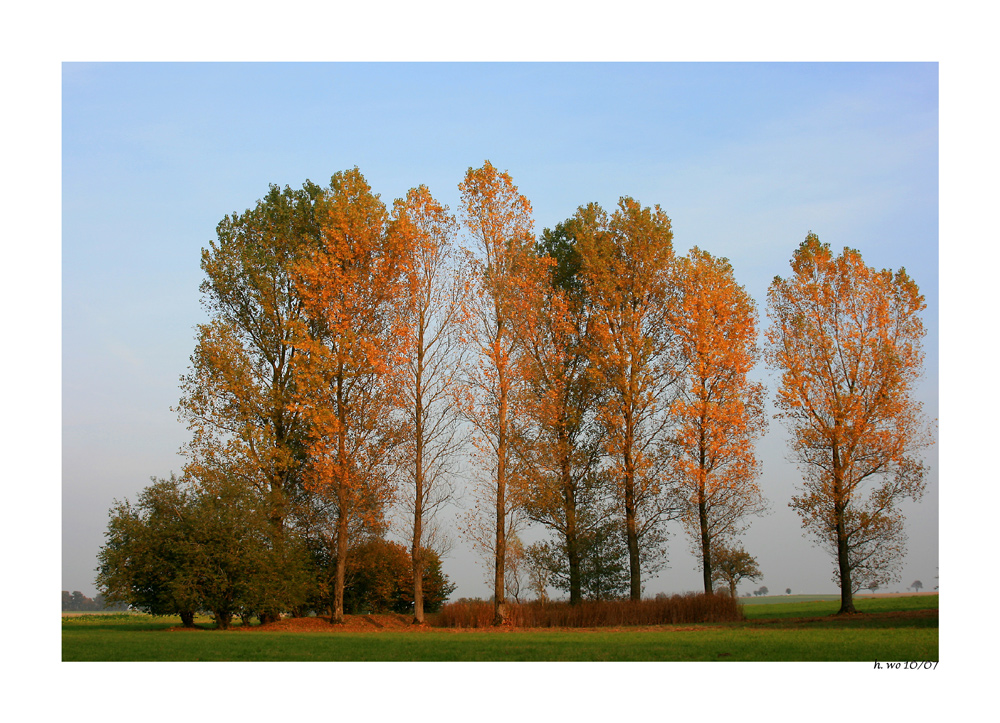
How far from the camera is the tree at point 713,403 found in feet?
76.2

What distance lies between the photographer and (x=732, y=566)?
83.4ft

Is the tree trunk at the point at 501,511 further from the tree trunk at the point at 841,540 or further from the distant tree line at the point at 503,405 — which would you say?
the tree trunk at the point at 841,540

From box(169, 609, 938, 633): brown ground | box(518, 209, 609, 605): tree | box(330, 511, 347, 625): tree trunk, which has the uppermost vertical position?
box(518, 209, 609, 605): tree

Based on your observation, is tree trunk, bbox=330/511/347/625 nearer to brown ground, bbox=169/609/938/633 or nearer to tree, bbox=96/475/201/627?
brown ground, bbox=169/609/938/633

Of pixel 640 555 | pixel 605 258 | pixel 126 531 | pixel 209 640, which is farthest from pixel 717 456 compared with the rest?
pixel 126 531

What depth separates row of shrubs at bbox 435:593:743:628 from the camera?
21.4 meters

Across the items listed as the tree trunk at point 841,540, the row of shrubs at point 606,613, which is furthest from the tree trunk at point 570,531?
the tree trunk at point 841,540

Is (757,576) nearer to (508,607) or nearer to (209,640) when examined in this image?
(508,607)

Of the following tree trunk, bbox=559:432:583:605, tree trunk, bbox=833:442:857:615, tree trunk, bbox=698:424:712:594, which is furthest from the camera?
tree trunk, bbox=559:432:583:605

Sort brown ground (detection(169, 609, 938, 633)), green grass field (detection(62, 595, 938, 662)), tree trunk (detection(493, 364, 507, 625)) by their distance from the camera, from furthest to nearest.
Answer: tree trunk (detection(493, 364, 507, 625)) < brown ground (detection(169, 609, 938, 633)) < green grass field (detection(62, 595, 938, 662))

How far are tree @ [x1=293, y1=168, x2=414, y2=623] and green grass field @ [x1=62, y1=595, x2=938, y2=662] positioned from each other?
515cm

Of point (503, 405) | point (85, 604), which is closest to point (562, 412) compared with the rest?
point (503, 405)

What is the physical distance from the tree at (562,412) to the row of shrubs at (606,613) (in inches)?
69.5

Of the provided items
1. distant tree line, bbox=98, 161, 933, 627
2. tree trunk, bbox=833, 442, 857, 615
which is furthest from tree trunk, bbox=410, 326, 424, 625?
tree trunk, bbox=833, 442, 857, 615
